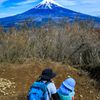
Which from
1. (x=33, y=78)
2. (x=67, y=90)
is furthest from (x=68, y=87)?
(x=33, y=78)

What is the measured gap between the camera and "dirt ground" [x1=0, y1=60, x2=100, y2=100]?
325 cm

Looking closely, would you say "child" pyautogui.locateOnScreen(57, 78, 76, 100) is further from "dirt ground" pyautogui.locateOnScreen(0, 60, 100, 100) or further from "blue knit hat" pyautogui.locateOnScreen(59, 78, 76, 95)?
"dirt ground" pyautogui.locateOnScreen(0, 60, 100, 100)

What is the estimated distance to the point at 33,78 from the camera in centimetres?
396

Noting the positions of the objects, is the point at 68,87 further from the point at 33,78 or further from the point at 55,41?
the point at 55,41

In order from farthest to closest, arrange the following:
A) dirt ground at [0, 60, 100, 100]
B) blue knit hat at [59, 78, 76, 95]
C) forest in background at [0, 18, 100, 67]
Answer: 1. forest in background at [0, 18, 100, 67]
2. dirt ground at [0, 60, 100, 100]
3. blue knit hat at [59, 78, 76, 95]

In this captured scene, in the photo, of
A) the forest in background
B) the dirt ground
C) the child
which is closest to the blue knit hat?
the child

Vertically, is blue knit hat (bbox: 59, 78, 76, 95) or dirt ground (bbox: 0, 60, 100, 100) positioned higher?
blue knit hat (bbox: 59, 78, 76, 95)

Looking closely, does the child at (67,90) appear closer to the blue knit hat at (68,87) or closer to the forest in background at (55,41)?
the blue knit hat at (68,87)

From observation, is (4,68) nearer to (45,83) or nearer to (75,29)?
(45,83)

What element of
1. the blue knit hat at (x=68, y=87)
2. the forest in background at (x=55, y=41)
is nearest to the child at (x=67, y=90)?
the blue knit hat at (x=68, y=87)

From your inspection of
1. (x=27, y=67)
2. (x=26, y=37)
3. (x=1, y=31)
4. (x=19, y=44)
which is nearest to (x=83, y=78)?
(x=27, y=67)

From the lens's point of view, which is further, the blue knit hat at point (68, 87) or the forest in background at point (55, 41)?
the forest in background at point (55, 41)

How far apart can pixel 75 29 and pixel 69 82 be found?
239 inches

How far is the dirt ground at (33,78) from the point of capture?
10.7ft
